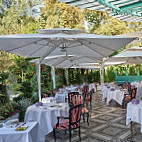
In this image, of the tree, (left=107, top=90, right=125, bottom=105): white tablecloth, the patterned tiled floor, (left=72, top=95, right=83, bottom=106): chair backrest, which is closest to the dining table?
(left=107, top=90, right=125, bottom=105): white tablecloth

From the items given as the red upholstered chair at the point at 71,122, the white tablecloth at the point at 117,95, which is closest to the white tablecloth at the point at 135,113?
the red upholstered chair at the point at 71,122

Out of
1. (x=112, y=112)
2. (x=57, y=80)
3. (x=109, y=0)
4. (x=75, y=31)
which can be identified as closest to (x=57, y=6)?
(x=57, y=80)

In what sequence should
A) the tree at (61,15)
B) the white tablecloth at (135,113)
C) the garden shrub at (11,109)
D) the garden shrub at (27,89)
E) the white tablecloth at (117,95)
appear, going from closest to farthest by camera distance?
the white tablecloth at (135,113), the garden shrub at (11,109), the white tablecloth at (117,95), the garden shrub at (27,89), the tree at (61,15)

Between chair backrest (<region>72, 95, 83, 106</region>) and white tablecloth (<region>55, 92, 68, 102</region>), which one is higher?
chair backrest (<region>72, 95, 83, 106</region>)

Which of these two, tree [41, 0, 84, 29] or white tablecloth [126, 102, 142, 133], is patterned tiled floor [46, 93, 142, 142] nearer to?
white tablecloth [126, 102, 142, 133]

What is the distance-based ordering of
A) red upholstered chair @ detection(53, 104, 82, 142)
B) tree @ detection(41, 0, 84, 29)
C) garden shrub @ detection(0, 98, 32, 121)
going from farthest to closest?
1. tree @ detection(41, 0, 84, 29)
2. garden shrub @ detection(0, 98, 32, 121)
3. red upholstered chair @ detection(53, 104, 82, 142)

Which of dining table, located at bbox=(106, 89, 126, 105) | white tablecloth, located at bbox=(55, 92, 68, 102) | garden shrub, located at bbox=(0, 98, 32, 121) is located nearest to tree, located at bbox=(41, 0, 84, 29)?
dining table, located at bbox=(106, 89, 126, 105)

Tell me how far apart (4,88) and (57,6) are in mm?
13531

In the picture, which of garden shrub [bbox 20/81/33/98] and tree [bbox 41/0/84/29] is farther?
tree [bbox 41/0/84/29]

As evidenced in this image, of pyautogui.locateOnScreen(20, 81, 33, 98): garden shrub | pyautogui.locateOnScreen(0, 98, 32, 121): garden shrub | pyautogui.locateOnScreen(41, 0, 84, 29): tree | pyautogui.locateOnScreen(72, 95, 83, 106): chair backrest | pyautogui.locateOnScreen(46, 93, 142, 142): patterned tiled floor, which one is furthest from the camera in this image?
pyautogui.locateOnScreen(41, 0, 84, 29): tree

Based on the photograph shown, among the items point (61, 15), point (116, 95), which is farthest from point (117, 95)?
point (61, 15)

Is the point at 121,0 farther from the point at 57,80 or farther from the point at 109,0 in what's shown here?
the point at 57,80

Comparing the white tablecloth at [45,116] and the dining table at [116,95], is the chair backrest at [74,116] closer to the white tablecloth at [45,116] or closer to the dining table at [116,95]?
the white tablecloth at [45,116]

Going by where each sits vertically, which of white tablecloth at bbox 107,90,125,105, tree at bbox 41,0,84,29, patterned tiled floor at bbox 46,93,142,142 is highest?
tree at bbox 41,0,84,29
